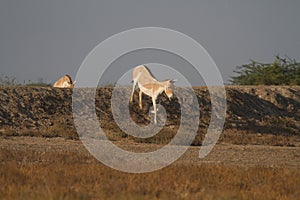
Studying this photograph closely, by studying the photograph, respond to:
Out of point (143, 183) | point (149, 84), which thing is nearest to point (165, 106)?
point (149, 84)

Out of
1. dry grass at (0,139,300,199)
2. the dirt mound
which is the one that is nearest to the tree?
the dirt mound

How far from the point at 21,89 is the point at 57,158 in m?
16.5

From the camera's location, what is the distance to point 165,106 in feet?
109

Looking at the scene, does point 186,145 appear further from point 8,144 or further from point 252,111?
point 252,111

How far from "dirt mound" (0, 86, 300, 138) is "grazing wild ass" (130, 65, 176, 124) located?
6.00ft

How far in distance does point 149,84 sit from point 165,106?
3.95 metres

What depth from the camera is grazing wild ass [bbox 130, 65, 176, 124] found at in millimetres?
28281

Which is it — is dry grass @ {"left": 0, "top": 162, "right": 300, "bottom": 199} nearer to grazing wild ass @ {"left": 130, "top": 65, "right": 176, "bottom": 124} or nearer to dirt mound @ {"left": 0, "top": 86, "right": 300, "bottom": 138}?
grazing wild ass @ {"left": 130, "top": 65, "right": 176, "bottom": 124}

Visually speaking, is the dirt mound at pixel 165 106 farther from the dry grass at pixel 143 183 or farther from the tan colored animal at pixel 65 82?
the dry grass at pixel 143 183

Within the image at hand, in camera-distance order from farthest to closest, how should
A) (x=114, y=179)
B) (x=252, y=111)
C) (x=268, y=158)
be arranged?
(x=252, y=111) < (x=268, y=158) < (x=114, y=179)

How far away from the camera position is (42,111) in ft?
100

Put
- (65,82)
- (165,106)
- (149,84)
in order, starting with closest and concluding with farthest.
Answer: (149,84) → (165,106) → (65,82)

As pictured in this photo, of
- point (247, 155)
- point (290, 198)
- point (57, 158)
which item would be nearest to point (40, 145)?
point (57, 158)

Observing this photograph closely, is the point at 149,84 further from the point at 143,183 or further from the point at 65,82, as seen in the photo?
the point at 143,183
